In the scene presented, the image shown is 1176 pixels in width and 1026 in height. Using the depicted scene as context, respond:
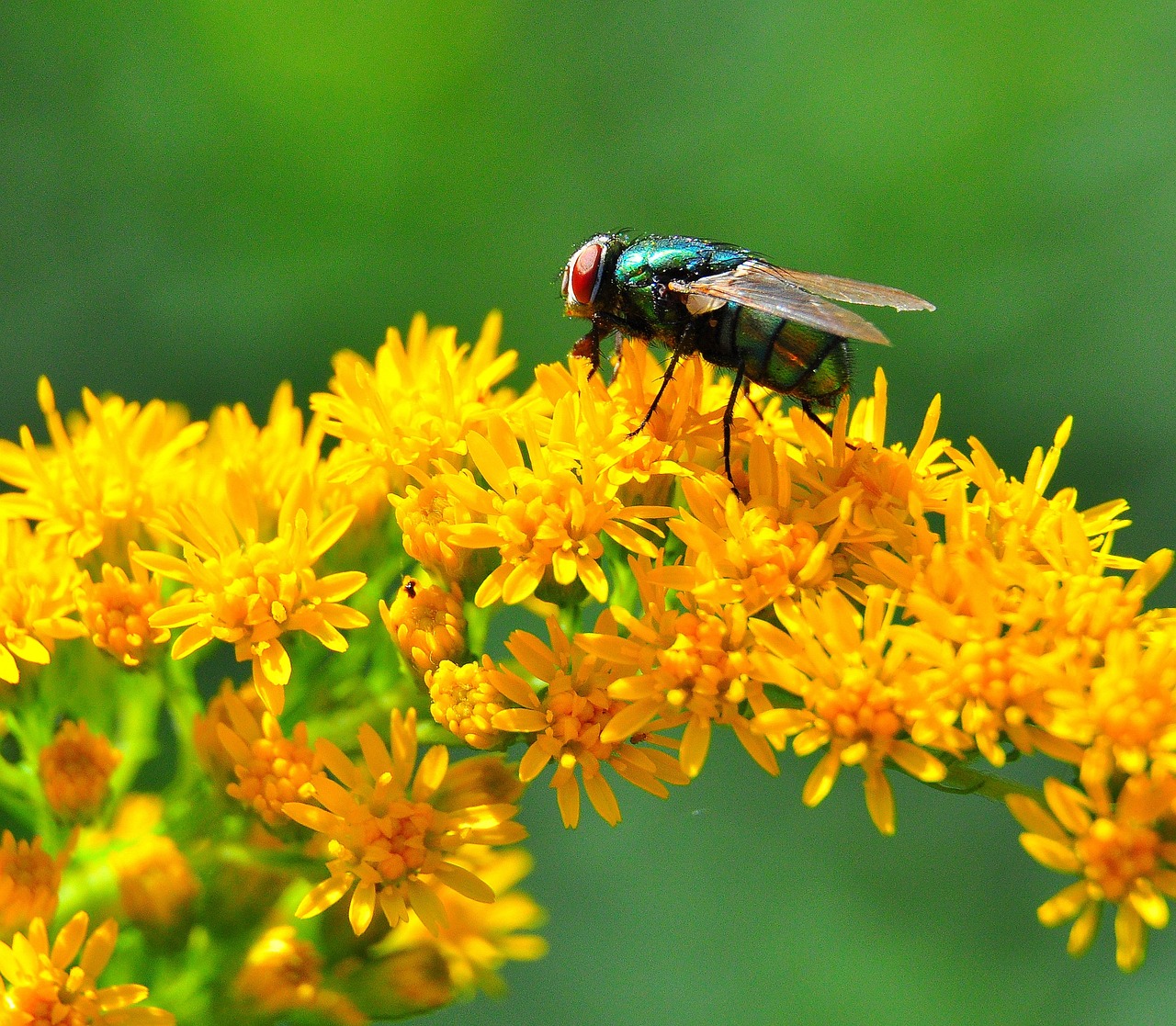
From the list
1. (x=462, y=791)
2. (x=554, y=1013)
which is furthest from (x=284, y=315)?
(x=462, y=791)

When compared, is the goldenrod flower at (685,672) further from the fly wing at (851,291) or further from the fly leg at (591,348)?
the fly wing at (851,291)

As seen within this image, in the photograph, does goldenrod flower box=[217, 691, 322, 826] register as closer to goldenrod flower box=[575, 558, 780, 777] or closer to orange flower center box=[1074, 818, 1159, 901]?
goldenrod flower box=[575, 558, 780, 777]

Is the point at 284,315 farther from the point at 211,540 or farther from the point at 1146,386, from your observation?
the point at 1146,386

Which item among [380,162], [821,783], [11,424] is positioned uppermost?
[380,162]

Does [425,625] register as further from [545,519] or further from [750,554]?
[750,554]

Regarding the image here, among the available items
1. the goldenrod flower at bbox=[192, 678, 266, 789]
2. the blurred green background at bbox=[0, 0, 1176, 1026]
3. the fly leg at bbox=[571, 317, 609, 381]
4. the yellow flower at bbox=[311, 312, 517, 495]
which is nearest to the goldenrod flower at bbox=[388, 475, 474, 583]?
the yellow flower at bbox=[311, 312, 517, 495]

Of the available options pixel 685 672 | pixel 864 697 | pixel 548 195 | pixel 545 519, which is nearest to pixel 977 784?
pixel 864 697
